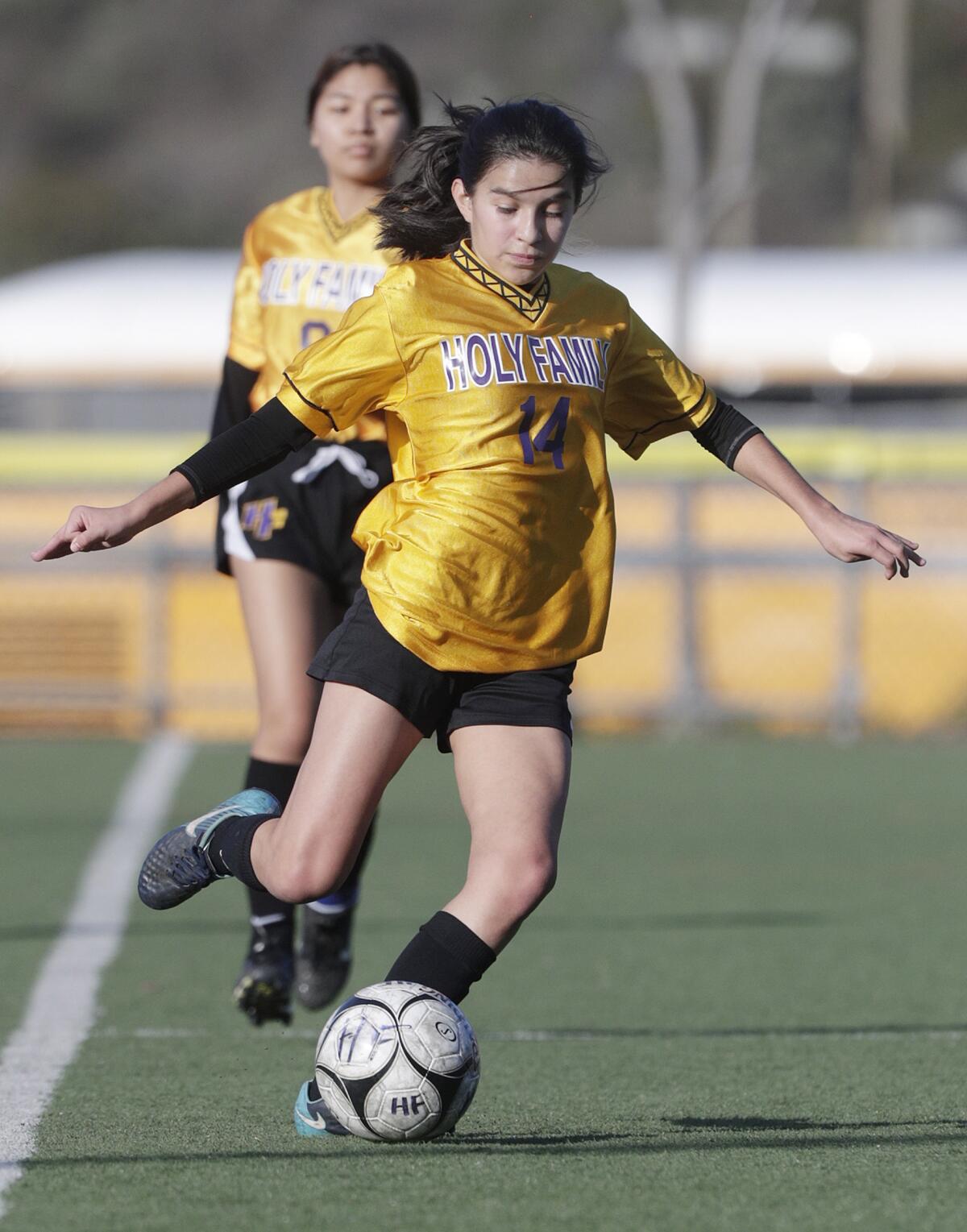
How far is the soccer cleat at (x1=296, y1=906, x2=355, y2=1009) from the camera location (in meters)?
6.14

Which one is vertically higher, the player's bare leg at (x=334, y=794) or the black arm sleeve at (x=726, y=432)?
the black arm sleeve at (x=726, y=432)

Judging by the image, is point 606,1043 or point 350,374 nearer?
point 350,374

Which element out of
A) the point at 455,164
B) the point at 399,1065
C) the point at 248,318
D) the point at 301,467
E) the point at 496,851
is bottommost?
the point at 399,1065

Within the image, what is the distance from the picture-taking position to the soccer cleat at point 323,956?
6.14 m

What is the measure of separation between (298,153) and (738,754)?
262ft

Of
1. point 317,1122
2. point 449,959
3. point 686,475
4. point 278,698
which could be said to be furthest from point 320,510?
point 686,475

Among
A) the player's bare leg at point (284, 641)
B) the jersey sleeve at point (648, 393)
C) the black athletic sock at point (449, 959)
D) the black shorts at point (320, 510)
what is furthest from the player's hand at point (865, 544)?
the player's bare leg at point (284, 641)

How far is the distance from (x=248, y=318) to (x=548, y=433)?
175 centimetres

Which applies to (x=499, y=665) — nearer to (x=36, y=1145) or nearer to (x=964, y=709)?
(x=36, y=1145)

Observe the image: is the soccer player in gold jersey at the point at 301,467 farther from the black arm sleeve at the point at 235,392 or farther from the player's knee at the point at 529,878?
the player's knee at the point at 529,878

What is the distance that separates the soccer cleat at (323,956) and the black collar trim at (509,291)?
212cm

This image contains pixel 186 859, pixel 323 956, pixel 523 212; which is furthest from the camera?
pixel 323 956

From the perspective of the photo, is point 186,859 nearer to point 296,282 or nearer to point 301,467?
point 301,467

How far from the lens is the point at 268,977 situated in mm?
5930
